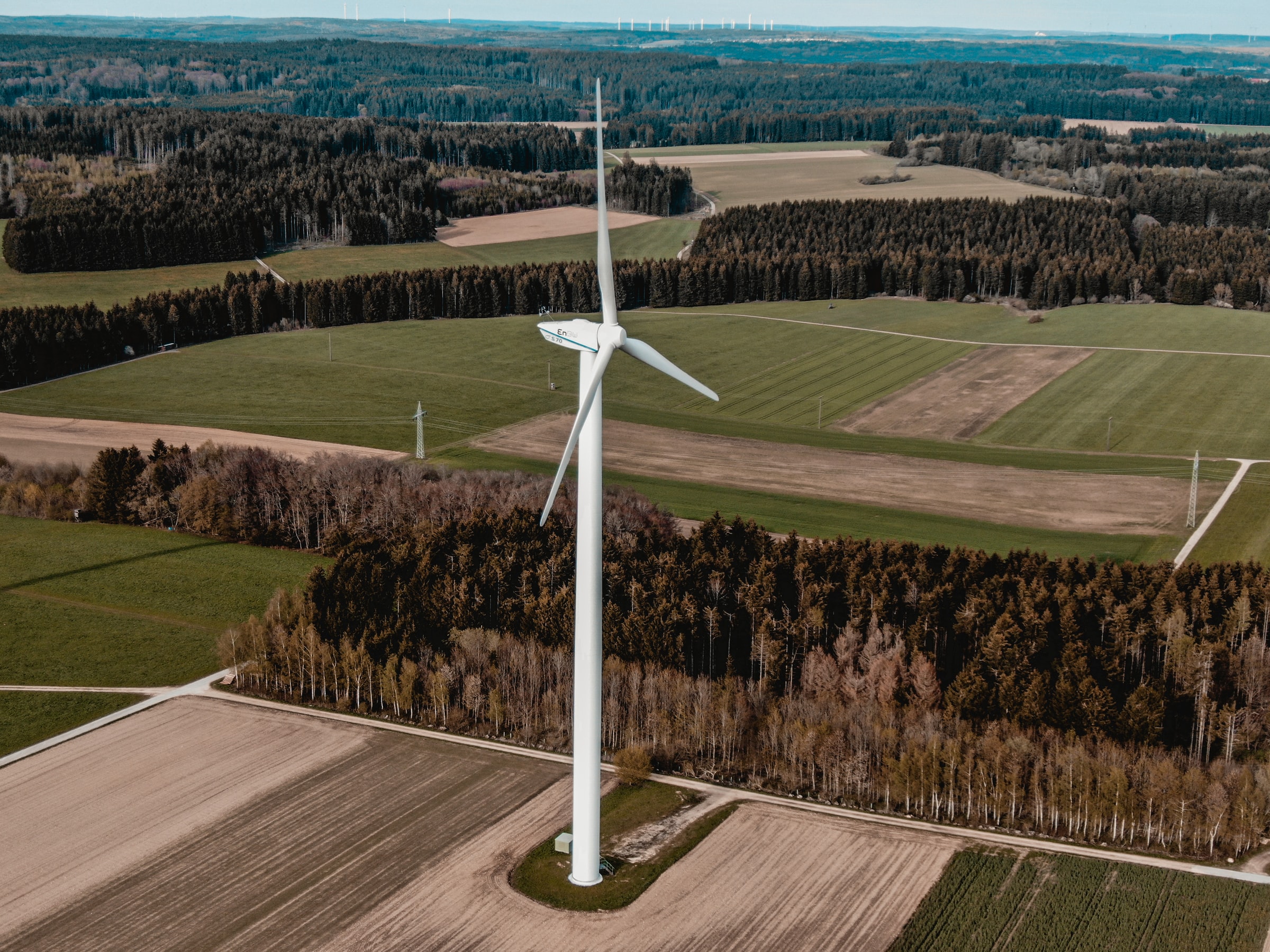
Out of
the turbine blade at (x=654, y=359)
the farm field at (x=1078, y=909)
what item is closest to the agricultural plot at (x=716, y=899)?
the farm field at (x=1078, y=909)

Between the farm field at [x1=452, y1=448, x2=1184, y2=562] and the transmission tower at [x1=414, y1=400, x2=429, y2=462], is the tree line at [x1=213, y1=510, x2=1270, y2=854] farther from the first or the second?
the transmission tower at [x1=414, y1=400, x2=429, y2=462]

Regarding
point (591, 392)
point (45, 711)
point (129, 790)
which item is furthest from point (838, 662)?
point (45, 711)

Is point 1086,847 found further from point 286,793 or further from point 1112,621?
point 286,793

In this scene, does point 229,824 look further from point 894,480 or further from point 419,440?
point 894,480

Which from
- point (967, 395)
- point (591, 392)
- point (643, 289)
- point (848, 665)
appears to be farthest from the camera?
point (643, 289)

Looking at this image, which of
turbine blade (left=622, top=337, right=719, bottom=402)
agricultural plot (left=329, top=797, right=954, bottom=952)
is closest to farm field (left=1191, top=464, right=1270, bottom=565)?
agricultural plot (left=329, top=797, right=954, bottom=952)

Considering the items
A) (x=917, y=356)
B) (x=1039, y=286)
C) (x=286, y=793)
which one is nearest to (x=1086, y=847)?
(x=286, y=793)
